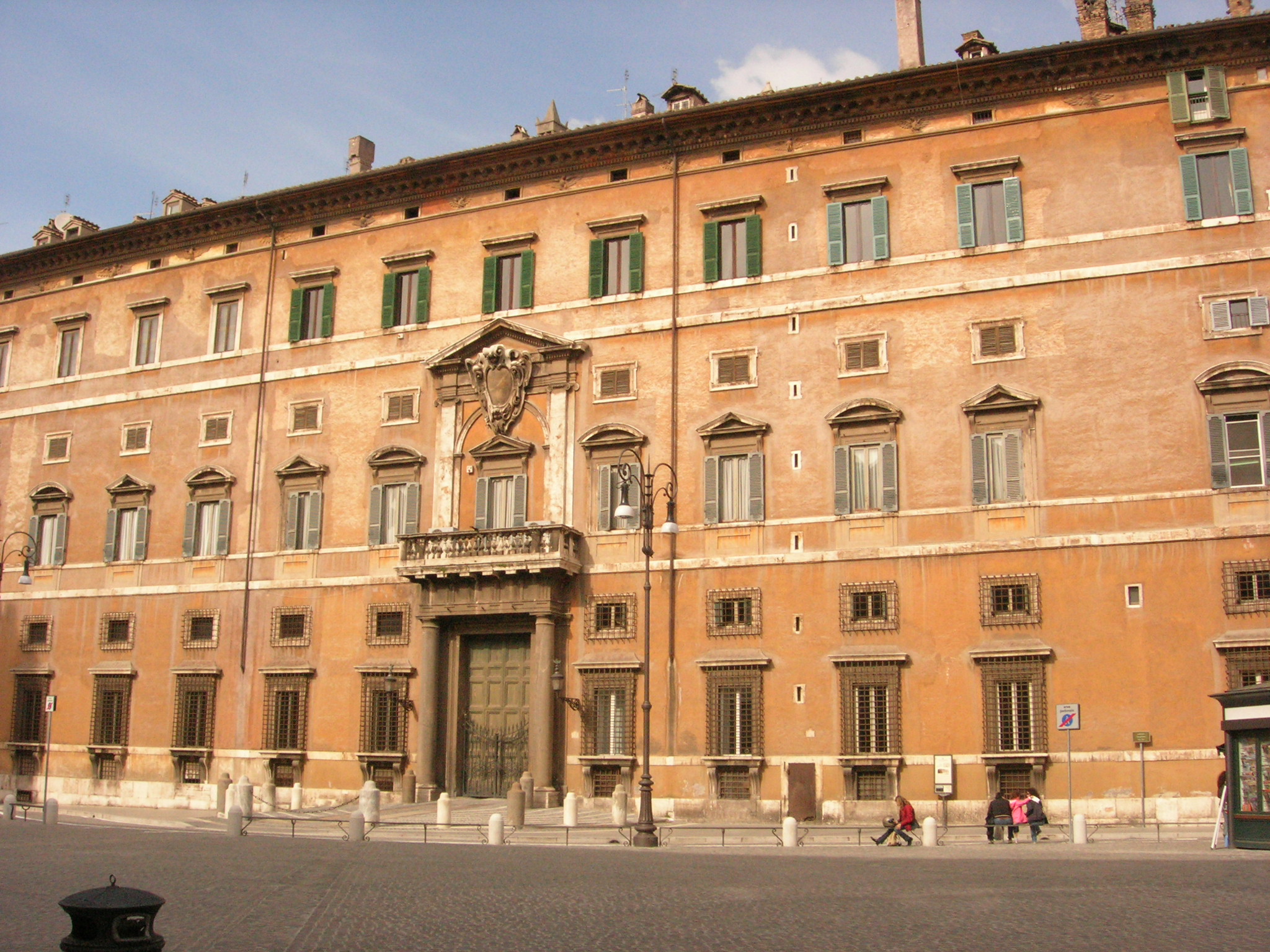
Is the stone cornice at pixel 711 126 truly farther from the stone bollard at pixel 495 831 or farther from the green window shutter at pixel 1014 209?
the stone bollard at pixel 495 831

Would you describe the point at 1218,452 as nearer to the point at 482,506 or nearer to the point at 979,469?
the point at 979,469

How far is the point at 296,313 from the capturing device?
118 ft

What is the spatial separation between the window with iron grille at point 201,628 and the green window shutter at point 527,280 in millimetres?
11579

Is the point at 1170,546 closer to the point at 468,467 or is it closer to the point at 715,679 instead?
the point at 715,679

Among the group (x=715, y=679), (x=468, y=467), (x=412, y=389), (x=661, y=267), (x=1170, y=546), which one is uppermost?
(x=661, y=267)

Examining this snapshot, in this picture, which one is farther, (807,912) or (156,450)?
(156,450)

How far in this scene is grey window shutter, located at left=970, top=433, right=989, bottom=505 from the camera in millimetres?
27719

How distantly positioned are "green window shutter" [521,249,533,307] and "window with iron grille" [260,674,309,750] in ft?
35.7

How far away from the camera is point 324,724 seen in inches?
1296

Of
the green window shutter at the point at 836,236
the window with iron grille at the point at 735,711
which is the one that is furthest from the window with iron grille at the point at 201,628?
the green window shutter at the point at 836,236

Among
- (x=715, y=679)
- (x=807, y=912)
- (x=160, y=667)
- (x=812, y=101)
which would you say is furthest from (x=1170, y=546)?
(x=160, y=667)

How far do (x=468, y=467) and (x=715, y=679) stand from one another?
322 inches

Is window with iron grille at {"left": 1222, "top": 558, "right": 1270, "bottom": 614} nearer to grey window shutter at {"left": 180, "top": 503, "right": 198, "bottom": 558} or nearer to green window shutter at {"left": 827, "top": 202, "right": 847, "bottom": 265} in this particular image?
green window shutter at {"left": 827, "top": 202, "right": 847, "bottom": 265}

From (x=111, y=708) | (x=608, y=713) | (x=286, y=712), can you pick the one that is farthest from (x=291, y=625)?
(x=608, y=713)
